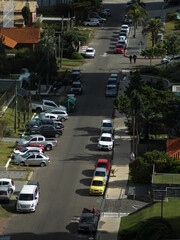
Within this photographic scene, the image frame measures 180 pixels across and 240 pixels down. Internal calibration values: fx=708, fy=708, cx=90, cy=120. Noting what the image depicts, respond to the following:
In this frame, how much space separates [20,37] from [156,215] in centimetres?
6617

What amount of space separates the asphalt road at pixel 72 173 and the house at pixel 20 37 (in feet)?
29.7

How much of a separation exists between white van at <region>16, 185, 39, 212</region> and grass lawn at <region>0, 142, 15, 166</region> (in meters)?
9.60

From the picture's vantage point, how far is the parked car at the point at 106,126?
78188 mm

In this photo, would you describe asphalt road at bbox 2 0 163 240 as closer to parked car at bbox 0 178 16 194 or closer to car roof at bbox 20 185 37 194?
car roof at bbox 20 185 37 194

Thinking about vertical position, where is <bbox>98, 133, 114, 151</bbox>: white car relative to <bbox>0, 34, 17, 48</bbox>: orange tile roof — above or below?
below

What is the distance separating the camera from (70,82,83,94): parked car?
3750 inches

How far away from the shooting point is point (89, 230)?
5303 centimetres

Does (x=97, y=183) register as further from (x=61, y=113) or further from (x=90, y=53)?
(x=90, y=53)

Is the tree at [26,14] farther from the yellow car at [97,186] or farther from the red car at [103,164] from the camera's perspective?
the yellow car at [97,186]

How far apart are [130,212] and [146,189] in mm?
6221

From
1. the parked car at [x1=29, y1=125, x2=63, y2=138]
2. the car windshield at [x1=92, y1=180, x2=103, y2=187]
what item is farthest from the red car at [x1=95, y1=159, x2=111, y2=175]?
the parked car at [x1=29, y1=125, x2=63, y2=138]

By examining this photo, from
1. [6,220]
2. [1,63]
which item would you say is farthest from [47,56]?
[6,220]

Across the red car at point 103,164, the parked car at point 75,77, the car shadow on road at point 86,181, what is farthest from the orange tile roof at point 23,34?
the car shadow on road at point 86,181

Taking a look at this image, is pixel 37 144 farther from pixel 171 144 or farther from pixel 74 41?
pixel 74 41
